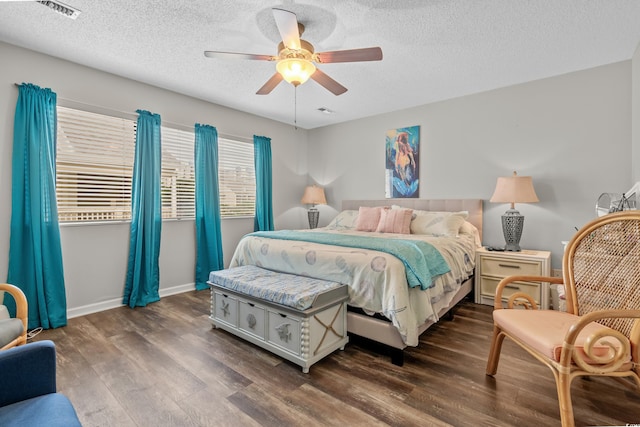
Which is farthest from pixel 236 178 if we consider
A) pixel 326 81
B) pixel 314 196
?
pixel 326 81

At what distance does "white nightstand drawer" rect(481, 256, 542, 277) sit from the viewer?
122 inches

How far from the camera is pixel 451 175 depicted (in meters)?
4.14

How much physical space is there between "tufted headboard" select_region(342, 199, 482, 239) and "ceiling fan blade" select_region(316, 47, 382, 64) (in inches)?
97.7

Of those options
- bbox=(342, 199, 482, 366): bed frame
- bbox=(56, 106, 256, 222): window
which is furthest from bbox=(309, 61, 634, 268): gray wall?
bbox=(56, 106, 256, 222): window

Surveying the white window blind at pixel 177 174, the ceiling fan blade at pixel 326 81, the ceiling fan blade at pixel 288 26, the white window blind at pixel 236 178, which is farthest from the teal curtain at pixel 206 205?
the ceiling fan blade at pixel 288 26

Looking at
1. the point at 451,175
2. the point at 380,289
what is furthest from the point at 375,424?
the point at 451,175

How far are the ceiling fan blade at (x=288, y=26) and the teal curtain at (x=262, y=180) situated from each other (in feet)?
9.14

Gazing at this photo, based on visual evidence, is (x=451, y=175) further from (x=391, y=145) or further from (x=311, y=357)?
(x=311, y=357)

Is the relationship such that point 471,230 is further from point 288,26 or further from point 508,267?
point 288,26

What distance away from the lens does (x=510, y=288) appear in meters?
3.29

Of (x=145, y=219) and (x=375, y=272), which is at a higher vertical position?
(x=145, y=219)

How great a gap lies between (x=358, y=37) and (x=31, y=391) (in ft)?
9.81

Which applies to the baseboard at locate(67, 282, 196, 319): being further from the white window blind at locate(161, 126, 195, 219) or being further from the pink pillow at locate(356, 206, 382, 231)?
the pink pillow at locate(356, 206, 382, 231)

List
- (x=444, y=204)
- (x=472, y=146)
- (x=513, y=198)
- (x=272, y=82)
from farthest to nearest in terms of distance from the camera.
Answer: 1. (x=444, y=204)
2. (x=472, y=146)
3. (x=513, y=198)
4. (x=272, y=82)
